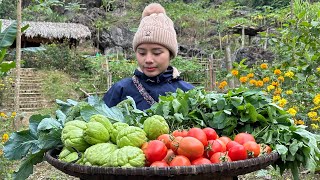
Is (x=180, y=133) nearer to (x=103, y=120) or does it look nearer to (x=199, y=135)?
(x=199, y=135)

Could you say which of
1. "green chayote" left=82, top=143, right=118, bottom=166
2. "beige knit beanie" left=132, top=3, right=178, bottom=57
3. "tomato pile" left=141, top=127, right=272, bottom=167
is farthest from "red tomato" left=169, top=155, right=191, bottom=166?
"beige knit beanie" left=132, top=3, right=178, bottom=57

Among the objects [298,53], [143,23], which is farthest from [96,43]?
[143,23]

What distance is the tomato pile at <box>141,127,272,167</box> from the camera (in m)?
1.31

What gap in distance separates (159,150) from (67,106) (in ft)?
2.35

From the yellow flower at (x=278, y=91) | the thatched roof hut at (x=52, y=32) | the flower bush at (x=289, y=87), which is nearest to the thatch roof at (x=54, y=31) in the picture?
the thatched roof hut at (x=52, y=32)

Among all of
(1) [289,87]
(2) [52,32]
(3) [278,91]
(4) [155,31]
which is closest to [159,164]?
(4) [155,31]

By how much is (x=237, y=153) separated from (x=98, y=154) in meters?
0.47

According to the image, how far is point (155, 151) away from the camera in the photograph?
1.31 metres

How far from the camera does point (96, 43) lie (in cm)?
2233

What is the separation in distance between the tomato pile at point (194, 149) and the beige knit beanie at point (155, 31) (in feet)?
2.79

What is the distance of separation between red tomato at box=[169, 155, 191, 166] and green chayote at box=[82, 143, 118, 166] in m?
0.22

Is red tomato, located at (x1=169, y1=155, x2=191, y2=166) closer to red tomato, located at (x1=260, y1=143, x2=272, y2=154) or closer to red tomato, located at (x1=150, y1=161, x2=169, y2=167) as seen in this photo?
red tomato, located at (x1=150, y1=161, x2=169, y2=167)

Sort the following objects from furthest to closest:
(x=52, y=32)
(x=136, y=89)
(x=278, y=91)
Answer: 1. (x=52, y=32)
2. (x=278, y=91)
3. (x=136, y=89)

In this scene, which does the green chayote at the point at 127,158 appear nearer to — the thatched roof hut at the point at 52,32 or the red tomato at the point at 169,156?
the red tomato at the point at 169,156
